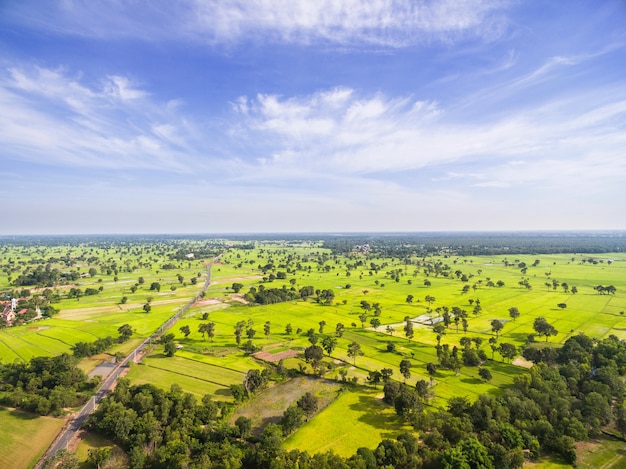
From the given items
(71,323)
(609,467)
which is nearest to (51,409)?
(71,323)

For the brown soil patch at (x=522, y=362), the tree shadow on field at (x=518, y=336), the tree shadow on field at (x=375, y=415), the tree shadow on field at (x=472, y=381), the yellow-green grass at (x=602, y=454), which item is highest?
the tree shadow on field at (x=518, y=336)

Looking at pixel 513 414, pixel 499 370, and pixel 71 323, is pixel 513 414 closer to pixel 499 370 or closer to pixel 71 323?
pixel 499 370

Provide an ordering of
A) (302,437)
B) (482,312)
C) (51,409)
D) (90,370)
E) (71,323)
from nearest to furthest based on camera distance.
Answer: (302,437) < (51,409) < (90,370) < (71,323) < (482,312)

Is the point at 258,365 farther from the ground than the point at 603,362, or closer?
closer

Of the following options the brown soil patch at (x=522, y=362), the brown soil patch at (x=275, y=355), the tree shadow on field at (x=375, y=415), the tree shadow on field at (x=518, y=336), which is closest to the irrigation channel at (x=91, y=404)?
the brown soil patch at (x=275, y=355)

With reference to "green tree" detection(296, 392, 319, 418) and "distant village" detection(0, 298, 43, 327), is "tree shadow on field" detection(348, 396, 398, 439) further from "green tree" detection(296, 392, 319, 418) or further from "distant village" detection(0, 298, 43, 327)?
"distant village" detection(0, 298, 43, 327)

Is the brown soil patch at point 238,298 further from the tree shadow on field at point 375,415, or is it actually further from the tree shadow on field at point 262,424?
the tree shadow on field at point 375,415

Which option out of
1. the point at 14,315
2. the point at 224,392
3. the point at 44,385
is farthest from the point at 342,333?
the point at 14,315
